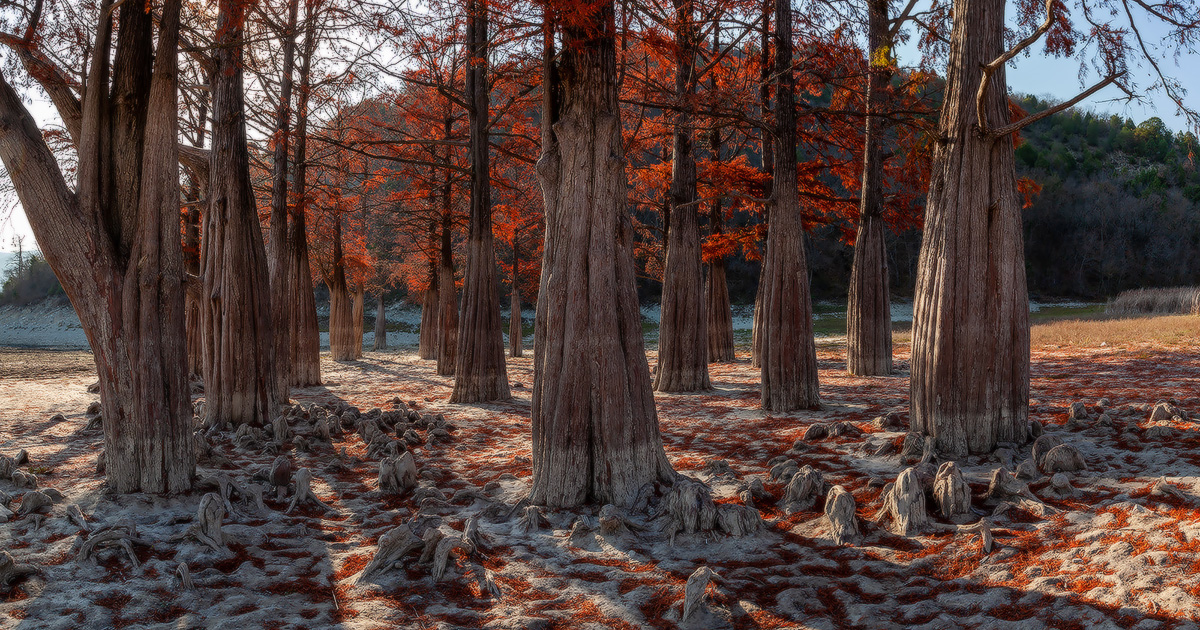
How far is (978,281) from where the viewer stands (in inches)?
238

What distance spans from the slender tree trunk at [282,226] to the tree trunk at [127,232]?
19.2 feet

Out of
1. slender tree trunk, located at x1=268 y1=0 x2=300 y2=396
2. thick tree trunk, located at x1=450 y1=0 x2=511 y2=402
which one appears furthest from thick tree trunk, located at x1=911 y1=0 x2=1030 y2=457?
slender tree trunk, located at x1=268 y1=0 x2=300 y2=396

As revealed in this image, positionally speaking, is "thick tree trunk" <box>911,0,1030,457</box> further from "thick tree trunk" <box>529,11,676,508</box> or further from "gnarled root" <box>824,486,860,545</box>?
"thick tree trunk" <box>529,11,676,508</box>

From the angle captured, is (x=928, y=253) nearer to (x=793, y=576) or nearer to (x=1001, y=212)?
(x=1001, y=212)

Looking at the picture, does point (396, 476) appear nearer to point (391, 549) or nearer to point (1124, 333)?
point (391, 549)

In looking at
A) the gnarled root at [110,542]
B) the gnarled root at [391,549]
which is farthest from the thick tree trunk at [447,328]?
the gnarled root at [391,549]

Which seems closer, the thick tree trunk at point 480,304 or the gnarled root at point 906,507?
the gnarled root at point 906,507

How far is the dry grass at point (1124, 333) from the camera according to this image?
15296 mm

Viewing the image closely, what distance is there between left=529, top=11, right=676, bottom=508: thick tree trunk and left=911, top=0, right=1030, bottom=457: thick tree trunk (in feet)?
8.99

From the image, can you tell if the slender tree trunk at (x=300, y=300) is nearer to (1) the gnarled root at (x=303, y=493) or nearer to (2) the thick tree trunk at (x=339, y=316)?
(2) the thick tree trunk at (x=339, y=316)

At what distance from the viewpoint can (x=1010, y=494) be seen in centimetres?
484

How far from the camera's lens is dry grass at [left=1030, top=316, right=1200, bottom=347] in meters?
15.3

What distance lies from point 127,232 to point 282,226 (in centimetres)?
793

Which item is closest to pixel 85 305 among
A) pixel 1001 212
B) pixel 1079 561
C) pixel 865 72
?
pixel 1079 561
